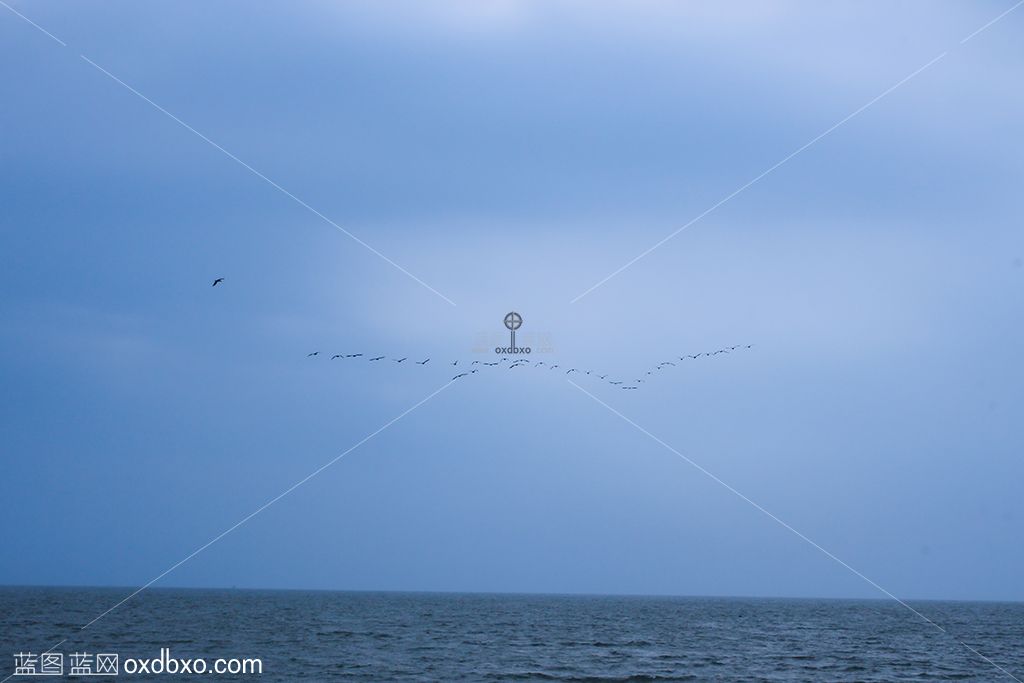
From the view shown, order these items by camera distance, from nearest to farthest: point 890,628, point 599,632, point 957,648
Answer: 1. point 957,648
2. point 599,632
3. point 890,628

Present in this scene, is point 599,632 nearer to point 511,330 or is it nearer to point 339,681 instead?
point 339,681

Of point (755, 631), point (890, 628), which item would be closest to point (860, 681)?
point (755, 631)

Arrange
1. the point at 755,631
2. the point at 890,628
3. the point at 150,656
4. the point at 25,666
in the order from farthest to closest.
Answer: the point at 890,628 < the point at 755,631 < the point at 150,656 < the point at 25,666

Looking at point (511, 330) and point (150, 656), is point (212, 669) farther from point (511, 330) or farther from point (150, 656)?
point (511, 330)

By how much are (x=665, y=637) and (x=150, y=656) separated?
37.8 meters

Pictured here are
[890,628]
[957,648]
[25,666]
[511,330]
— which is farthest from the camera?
[890,628]

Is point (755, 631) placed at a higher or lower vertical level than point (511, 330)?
lower

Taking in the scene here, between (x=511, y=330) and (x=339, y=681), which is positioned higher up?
(x=511, y=330)

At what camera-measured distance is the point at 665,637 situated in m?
77.0

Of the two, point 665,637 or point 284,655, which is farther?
point 665,637

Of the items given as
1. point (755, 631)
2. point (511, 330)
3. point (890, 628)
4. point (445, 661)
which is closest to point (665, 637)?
point (755, 631)

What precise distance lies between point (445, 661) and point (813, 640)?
1358 inches

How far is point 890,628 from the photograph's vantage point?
331 feet

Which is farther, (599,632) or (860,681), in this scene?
(599,632)
